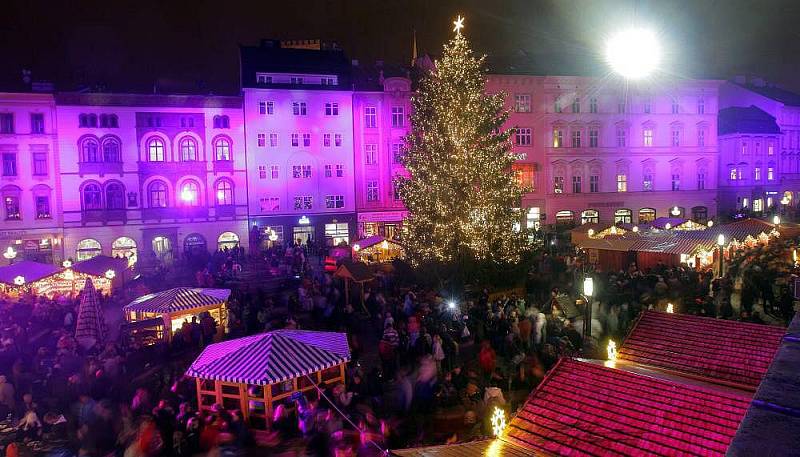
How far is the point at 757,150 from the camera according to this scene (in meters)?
49.9

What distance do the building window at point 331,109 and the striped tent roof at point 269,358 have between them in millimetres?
30435

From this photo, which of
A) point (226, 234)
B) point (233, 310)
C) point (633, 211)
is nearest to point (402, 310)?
point (233, 310)

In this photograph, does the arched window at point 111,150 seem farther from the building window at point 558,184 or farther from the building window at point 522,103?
the building window at point 558,184

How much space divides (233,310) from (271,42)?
98.3 feet

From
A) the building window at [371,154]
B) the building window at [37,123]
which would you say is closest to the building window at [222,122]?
the building window at [371,154]

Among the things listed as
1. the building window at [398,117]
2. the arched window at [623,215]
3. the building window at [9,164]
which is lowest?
the arched window at [623,215]

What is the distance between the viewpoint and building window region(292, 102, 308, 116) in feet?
128

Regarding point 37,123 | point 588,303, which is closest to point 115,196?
point 37,123

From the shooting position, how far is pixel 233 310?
17.2 m

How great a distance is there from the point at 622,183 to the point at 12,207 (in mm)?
43248

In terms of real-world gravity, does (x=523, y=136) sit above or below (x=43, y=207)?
above

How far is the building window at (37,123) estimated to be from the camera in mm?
34719

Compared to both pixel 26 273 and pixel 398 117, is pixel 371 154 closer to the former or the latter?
pixel 398 117

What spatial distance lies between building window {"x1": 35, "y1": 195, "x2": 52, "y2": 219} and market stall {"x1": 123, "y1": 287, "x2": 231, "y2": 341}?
2377cm
